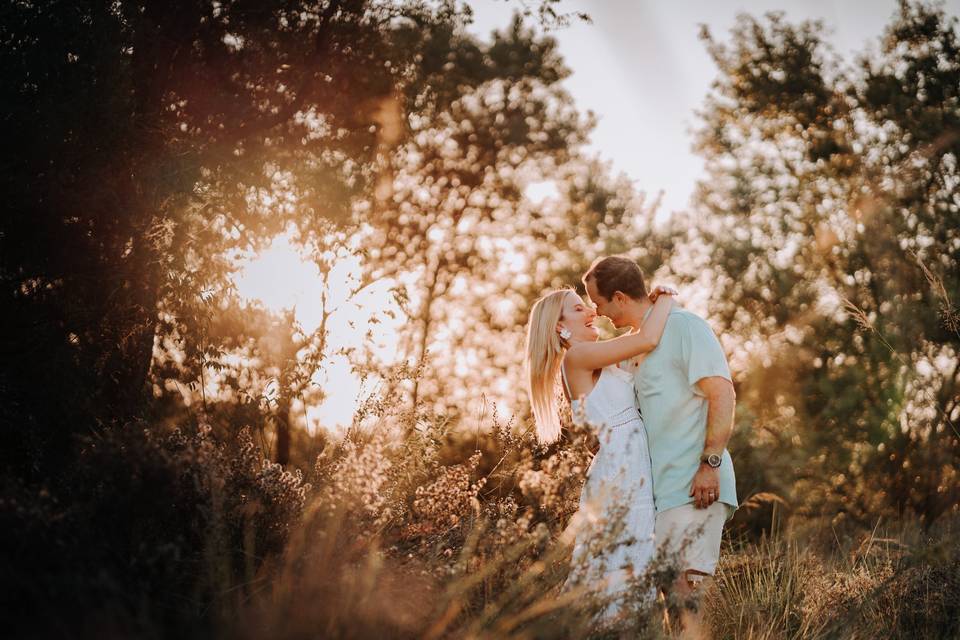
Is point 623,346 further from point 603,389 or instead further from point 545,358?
point 545,358

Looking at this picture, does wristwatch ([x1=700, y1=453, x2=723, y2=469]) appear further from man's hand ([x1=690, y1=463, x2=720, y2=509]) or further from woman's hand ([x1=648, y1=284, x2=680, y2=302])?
woman's hand ([x1=648, y1=284, x2=680, y2=302])

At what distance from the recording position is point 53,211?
19.8 ft

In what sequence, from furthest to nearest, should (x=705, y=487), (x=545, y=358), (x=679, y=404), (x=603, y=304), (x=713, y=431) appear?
(x=603, y=304)
(x=545, y=358)
(x=679, y=404)
(x=713, y=431)
(x=705, y=487)

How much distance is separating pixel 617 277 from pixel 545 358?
0.72 m

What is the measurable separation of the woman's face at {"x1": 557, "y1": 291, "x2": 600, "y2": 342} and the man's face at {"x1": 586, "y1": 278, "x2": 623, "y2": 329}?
71 mm

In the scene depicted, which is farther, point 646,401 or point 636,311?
point 636,311

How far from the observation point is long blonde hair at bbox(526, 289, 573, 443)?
5.18 m

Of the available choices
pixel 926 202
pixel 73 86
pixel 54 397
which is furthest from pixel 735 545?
pixel 926 202

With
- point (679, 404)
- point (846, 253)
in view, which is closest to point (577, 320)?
point (679, 404)

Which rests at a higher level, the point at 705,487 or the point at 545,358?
the point at 545,358

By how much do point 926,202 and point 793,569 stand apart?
1145 centimetres

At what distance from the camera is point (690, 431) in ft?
15.8

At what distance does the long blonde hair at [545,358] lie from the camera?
5176 millimetres

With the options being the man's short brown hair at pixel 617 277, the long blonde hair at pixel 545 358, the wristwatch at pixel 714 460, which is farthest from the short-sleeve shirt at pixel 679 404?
the long blonde hair at pixel 545 358
